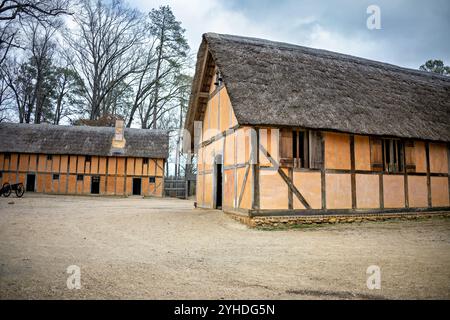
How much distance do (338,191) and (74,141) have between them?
893 inches

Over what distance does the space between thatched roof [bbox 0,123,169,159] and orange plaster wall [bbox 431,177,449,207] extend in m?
19.5

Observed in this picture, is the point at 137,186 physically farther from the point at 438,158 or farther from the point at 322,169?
the point at 438,158

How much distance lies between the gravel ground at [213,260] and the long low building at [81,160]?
640 inches

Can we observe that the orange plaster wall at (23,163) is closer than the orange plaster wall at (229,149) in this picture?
No

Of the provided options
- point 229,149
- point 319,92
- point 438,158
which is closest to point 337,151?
point 319,92

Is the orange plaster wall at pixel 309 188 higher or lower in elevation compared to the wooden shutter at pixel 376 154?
lower

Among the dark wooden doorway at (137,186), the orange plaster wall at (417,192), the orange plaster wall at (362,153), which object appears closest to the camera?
the orange plaster wall at (362,153)

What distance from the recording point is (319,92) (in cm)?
1078

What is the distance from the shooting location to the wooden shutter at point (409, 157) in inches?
453

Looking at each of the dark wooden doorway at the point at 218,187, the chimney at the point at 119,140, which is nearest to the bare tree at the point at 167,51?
the chimney at the point at 119,140

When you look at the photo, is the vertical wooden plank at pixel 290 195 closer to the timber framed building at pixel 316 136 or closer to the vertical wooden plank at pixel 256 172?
the timber framed building at pixel 316 136

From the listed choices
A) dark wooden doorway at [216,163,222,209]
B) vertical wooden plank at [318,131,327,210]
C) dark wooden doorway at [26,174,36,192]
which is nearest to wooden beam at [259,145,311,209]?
vertical wooden plank at [318,131,327,210]
